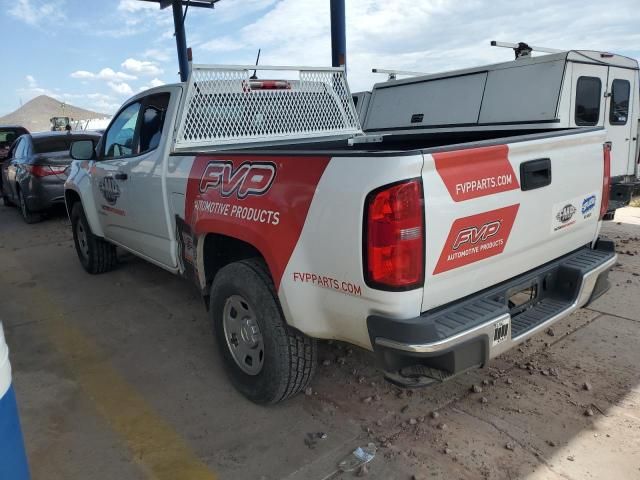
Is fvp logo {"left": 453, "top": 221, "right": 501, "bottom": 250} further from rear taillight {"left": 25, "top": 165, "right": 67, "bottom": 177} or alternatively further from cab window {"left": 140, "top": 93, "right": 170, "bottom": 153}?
rear taillight {"left": 25, "top": 165, "right": 67, "bottom": 177}

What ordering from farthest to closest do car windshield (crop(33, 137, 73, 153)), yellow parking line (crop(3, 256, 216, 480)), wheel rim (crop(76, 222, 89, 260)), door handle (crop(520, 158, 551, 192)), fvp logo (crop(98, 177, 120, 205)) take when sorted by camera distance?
car windshield (crop(33, 137, 73, 153))
wheel rim (crop(76, 222, 89, 260))
fvp logo (crop(98, 177, 120, 205))
yellow parking line (crop(3, 256, 216, 480))
door handle (crop(520, 158, 551, 192))

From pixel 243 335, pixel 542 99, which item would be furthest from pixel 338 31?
pixel 243 335

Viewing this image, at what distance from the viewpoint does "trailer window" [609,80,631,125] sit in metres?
6.87

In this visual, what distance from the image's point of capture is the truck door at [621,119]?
6824 millimetres

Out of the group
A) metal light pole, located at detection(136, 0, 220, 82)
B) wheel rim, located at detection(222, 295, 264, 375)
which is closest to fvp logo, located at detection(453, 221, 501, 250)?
wheel rim, located at detection(222, 295, 264, 375)

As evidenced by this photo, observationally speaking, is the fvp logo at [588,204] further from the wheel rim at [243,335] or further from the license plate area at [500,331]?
the wheel rim at [243,335]

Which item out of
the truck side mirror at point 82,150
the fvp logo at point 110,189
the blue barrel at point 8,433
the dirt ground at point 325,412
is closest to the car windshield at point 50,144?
the truck side mirror at point 82,150

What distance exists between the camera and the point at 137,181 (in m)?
4.04

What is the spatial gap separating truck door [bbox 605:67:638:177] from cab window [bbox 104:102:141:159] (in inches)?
237

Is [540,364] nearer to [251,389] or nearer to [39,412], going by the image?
[251,389]

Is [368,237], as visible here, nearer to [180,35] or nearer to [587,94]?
[587,94]

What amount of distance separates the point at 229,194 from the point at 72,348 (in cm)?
212

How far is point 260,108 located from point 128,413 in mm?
2456

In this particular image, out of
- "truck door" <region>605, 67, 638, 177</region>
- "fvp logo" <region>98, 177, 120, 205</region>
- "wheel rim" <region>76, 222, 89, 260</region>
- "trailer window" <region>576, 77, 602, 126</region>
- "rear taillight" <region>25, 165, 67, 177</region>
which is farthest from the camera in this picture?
"rear taillight" <region>25, 165, 67, 177</region>
